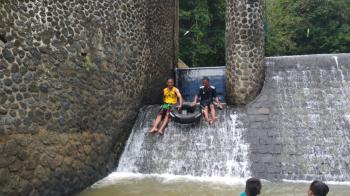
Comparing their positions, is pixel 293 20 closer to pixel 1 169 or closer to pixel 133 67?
pixel 133 67

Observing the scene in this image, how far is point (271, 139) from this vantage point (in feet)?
27.3

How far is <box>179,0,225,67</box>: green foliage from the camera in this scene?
1784 centimetres

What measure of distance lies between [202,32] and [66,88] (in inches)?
463

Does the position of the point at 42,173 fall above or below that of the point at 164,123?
below

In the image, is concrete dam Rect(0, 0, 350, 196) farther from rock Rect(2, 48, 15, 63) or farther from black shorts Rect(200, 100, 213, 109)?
black shorts Rect(200, 100, 213, 109)

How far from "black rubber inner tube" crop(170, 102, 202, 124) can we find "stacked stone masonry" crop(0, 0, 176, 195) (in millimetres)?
1044

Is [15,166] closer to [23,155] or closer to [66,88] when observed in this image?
[23,155]

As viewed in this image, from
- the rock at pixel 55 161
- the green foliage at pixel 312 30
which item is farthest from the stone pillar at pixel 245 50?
the green foliage at pixel 312 30

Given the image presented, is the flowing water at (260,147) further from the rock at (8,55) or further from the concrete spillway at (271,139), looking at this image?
the rock at (8,55)

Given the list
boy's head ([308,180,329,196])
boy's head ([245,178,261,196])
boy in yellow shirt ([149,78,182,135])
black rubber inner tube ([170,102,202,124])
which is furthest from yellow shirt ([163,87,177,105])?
boy's head ([308,180,329,196])

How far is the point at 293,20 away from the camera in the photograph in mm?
21828

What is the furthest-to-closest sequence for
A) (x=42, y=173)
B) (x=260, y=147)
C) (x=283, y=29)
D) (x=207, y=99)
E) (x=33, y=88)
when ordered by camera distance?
(x=283, y=29) → (x=207, y=99) → (x=260, y=147) → (x=33, y=88) → (x=42, y=173)

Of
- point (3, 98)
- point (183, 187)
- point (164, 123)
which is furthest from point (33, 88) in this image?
point (164, 123)

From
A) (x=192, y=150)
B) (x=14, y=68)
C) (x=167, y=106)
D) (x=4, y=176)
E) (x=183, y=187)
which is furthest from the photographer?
(x=167, y=106)
